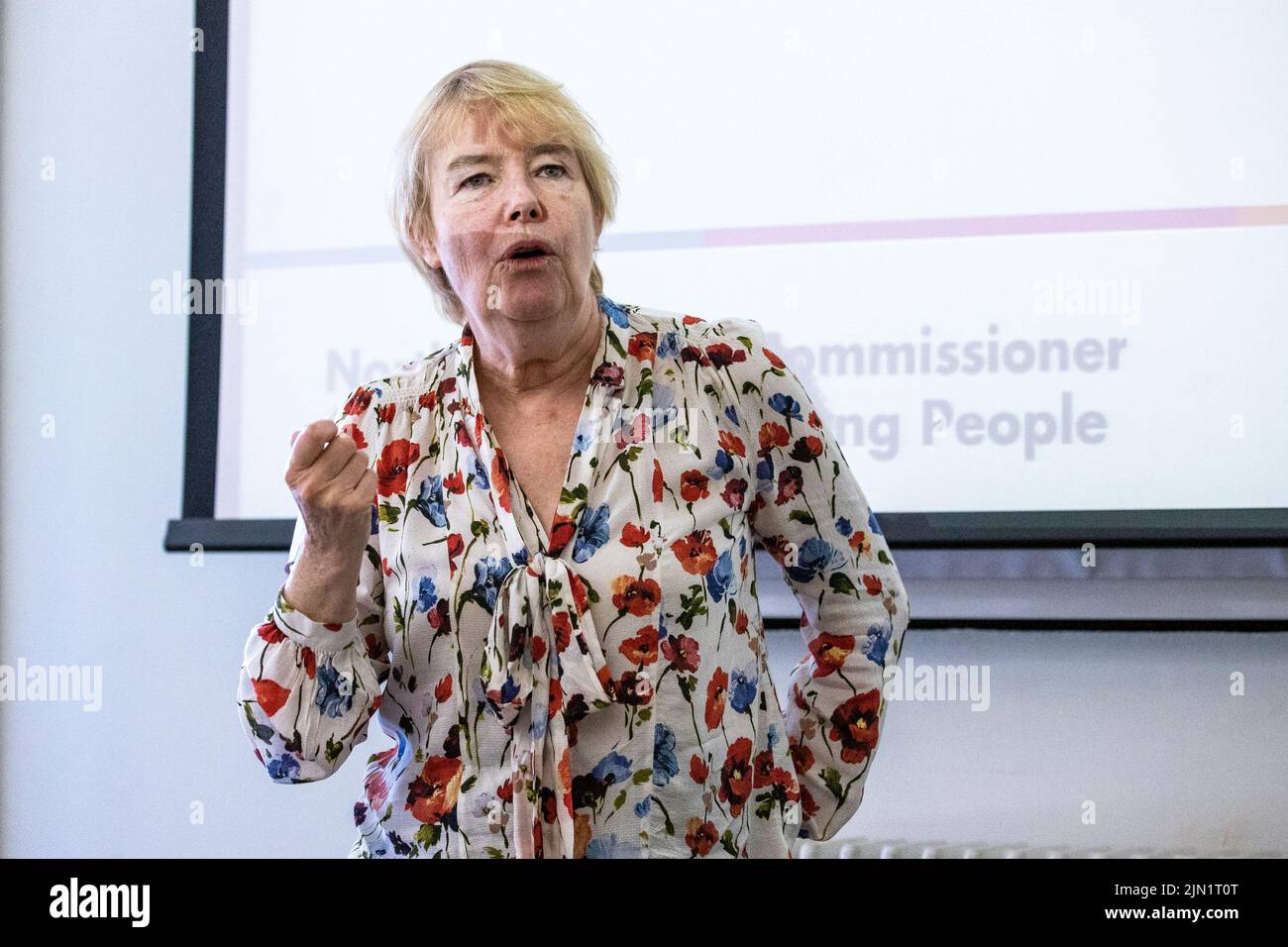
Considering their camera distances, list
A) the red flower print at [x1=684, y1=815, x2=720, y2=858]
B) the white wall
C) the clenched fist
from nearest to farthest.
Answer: the clenched fist < the red flower print at [x1=684, y1=815, x2=720, y2=858] < the white wall

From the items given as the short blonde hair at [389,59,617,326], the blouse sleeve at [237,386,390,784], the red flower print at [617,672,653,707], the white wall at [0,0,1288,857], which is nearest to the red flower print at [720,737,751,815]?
the red flower print at [617,672,653,707]

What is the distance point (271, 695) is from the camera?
106cm

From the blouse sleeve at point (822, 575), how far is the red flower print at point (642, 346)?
0.08 meters

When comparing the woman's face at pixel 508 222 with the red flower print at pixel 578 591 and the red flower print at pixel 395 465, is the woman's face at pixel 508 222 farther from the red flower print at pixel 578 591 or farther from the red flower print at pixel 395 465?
the red flower print at pixel 578 591

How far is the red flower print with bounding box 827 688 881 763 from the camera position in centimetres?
124

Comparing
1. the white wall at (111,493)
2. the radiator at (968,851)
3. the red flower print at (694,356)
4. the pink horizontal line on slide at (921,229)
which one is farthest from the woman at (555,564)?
the white wall at (111,493)

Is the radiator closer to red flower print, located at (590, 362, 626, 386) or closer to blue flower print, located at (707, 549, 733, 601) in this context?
blue flower print, located at (707, 549, 733, 601)

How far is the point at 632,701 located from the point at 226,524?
4.09 ft

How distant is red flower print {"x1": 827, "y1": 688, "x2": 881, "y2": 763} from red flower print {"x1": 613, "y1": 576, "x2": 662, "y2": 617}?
28 cm

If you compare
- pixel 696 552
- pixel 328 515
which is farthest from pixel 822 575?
pixel 328 515

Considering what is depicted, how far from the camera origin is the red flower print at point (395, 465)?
3.78 feet

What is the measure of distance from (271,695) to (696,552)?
0.40 meters

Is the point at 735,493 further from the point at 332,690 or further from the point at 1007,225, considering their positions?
the point at 1007,225
